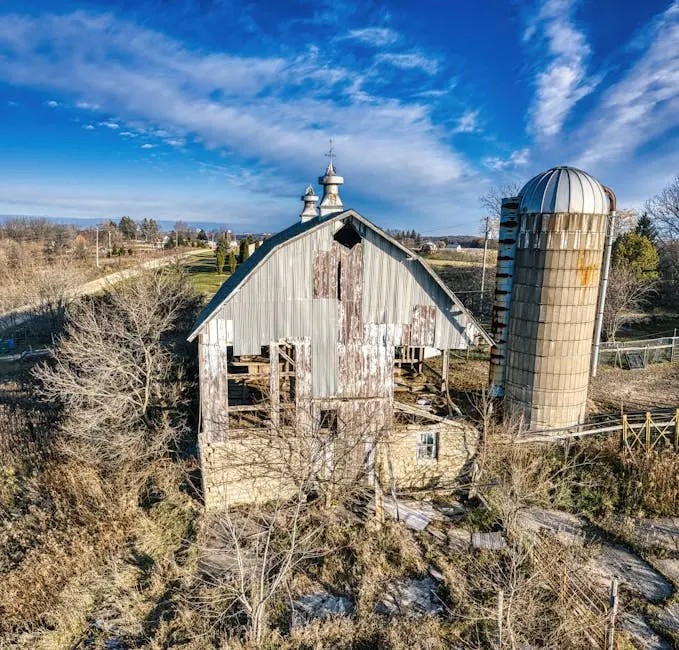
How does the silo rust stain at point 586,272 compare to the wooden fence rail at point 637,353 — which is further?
the wooden fence rail at point 637,353

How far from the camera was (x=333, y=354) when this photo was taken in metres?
14.2

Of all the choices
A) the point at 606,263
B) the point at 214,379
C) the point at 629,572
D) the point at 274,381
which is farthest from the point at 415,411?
the point at 606,263

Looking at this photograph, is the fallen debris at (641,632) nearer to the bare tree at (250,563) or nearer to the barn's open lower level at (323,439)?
the barn's open lower level at (323,439)

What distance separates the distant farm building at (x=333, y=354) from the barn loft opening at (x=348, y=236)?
0.10 feet

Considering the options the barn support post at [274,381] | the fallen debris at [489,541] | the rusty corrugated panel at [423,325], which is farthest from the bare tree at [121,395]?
the fallen debris at [489,541]

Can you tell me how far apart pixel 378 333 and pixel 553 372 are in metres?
6.33

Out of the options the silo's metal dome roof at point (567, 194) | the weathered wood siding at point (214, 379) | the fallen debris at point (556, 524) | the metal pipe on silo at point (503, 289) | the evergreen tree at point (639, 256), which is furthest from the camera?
the evergreen tree at point (639, 256)

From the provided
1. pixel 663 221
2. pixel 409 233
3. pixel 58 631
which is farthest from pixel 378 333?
pixel 409 233

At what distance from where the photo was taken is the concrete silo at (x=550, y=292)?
48.9 ft

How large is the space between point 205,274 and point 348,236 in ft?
152

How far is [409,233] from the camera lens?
134625 millimetres

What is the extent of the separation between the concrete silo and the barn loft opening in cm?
581

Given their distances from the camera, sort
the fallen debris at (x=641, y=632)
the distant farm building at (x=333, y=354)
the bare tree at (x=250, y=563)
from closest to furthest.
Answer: the bare tree at (x=250, y=563)
the fallen debris at (x=641, y=632)
the distant farm building at (x=333, y=354)

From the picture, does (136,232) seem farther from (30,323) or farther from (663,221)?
(663,221)
